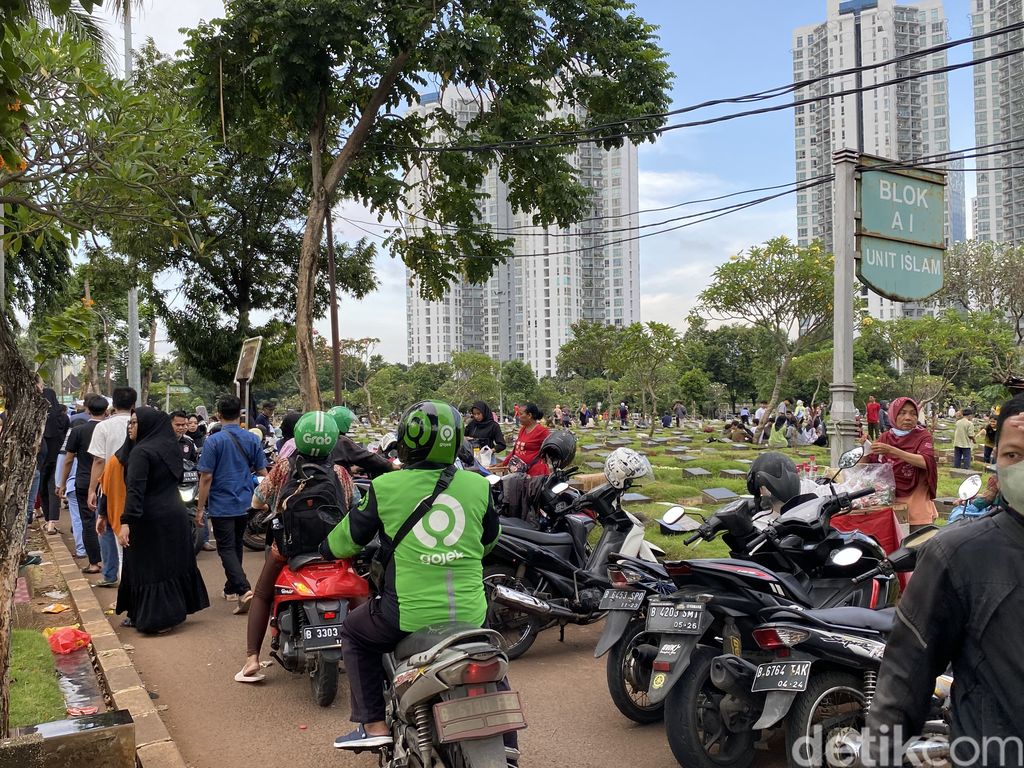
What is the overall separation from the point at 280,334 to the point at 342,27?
9995mm

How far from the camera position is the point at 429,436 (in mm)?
3283

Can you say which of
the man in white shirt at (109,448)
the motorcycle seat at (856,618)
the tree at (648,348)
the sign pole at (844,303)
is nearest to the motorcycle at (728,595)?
the motorcycle seat at (856,618)

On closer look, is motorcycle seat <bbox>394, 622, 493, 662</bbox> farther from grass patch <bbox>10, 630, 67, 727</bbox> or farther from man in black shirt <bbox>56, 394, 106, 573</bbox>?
man in black shirt <bbox>56, 394, 106, 573</bbox>

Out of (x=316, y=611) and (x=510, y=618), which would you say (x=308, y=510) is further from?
(x=510, y=618)

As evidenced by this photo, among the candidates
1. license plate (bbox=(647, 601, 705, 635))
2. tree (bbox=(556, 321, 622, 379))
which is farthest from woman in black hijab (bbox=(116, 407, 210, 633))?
tree (bbox=(556, 321, 622, 379))

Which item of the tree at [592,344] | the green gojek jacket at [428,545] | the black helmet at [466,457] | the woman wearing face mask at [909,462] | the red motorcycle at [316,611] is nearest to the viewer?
the green gojek jacket at [428,545]

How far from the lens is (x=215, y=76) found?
424 inches

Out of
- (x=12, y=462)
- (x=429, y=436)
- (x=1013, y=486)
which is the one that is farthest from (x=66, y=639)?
(x=1013, y=486)

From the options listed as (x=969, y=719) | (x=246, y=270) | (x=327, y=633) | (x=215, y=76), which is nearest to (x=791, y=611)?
(x=969, y=719)

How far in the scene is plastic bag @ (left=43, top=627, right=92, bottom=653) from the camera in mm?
5754

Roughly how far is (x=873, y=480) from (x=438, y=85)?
783 centimetres

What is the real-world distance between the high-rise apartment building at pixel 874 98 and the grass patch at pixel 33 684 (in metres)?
65.0

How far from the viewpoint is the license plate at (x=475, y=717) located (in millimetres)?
2809

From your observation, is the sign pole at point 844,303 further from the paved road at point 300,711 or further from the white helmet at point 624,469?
the paved road at point 300,711
